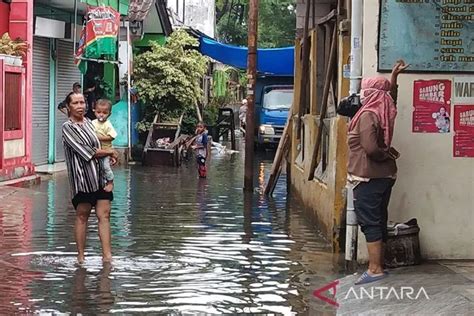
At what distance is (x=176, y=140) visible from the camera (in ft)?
73.8

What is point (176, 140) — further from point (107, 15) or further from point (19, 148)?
point (19, 148)

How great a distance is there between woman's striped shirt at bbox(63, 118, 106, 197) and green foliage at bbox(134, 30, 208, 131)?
51.8ft

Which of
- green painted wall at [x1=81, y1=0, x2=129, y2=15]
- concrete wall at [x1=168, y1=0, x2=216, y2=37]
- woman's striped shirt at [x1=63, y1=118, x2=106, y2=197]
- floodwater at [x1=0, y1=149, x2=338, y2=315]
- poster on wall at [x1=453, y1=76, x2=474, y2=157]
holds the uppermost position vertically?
concrete wall at [x1=168, y1=0, x2=216, y2=37]

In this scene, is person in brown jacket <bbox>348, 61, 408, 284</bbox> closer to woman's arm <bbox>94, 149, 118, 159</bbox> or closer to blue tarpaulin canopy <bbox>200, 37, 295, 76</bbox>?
woman's arm <bbox>94, 149, 118, 159</bbox>

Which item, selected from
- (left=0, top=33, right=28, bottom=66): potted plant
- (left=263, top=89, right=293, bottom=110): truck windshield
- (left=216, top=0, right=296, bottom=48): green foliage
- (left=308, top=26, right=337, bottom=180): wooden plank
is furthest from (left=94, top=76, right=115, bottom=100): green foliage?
(left=216, top=0, right=296, bottom=48): green foliage

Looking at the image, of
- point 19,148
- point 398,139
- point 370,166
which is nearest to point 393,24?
point 398,139

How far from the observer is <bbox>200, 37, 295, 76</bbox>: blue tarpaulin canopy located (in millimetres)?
27859

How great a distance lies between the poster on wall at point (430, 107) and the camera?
846cm

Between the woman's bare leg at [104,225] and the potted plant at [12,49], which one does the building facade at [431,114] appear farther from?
the potted plant at [12,49]

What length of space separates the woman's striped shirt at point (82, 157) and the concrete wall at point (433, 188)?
3036mm

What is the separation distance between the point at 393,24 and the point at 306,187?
4587 millimetres

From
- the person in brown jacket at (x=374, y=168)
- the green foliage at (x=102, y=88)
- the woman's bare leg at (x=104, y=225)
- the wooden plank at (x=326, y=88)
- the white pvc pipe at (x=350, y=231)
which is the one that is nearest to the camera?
the person in brown jacket at (x=374, y=168)

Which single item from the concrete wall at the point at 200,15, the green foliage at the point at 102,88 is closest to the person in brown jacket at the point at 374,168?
the green foliage at the point at 102,88

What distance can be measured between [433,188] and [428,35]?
155 cm
